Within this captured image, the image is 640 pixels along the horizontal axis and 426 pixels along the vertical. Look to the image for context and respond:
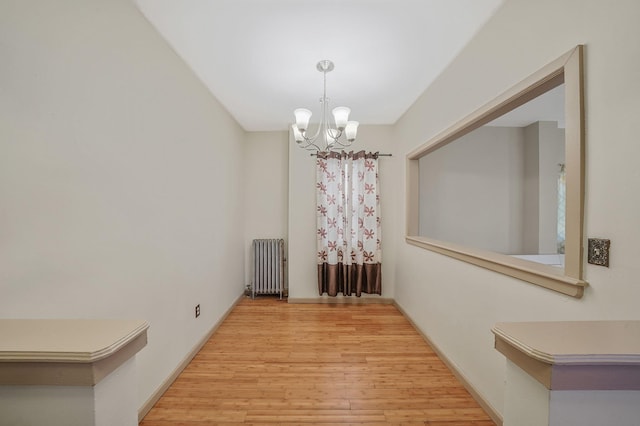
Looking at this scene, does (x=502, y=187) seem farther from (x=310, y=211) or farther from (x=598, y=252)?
(x=598, y=252)

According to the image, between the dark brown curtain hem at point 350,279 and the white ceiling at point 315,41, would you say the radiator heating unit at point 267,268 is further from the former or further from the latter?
the white ceiling at point 315,41

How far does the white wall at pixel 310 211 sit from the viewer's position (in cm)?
354

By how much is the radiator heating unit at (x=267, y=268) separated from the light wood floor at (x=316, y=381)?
79 cm

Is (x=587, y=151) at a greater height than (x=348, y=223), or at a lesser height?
greater

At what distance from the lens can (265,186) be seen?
383 centimetres

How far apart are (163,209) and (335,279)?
229cm

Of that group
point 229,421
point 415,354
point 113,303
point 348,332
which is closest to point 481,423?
point 415,354

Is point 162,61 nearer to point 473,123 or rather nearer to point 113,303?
point 113,303

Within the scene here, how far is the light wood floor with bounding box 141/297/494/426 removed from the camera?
1590mm

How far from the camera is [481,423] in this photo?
154 cm

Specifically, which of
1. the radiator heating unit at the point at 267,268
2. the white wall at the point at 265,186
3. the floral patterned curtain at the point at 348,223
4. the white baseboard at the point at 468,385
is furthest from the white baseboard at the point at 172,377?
the white baseboard at the point at 468,385

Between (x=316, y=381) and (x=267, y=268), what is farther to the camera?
(x=267, y=268)

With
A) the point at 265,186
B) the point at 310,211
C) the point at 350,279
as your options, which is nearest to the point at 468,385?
the point at 350,279

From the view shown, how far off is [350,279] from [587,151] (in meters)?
2.73
